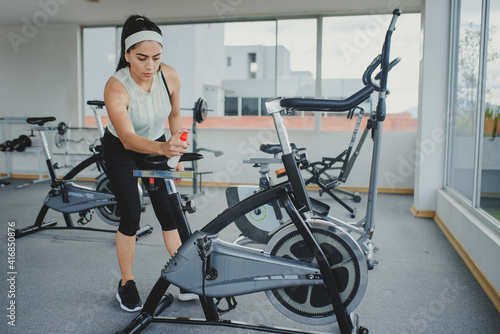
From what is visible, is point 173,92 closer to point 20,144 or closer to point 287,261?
point 287,261

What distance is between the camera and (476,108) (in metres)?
2.80

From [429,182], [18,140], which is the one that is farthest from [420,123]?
[18,140]

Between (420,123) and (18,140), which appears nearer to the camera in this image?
(420,123)

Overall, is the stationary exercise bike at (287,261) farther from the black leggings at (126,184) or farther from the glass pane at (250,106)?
the glass pane at (250,106)

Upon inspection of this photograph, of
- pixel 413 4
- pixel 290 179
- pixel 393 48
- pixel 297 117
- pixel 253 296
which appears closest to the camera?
pixel 290 179

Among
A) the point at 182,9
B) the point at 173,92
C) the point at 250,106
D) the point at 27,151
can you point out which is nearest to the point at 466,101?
the point at 173,92

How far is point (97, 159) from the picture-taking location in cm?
306

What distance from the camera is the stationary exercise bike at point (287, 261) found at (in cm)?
144

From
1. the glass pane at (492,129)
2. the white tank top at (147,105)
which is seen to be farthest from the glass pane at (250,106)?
the white tank top at (147,105)

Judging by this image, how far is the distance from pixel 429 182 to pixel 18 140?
6.01 meters

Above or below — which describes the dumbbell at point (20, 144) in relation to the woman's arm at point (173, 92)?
below

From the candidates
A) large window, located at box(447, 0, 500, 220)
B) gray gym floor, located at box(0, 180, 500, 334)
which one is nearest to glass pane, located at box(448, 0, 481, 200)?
large window, located at box(447, 0, 500, 220)

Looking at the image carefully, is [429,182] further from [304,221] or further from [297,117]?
[304,221]

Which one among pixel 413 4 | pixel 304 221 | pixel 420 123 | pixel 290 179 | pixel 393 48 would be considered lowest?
pixel 304 221
